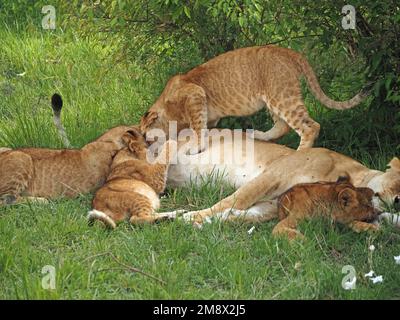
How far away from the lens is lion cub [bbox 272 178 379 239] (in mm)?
5711

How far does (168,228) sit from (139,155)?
102 cm

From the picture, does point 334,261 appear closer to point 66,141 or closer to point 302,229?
point 302,229

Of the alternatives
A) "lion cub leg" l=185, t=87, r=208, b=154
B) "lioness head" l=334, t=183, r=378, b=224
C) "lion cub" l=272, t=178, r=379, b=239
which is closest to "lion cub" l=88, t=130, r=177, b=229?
"lion cub leg" l=185, t=87, r=208, b=154

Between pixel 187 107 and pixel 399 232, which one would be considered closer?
pixel 399 232

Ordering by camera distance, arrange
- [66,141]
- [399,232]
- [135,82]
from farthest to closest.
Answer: [135,82] → [66,141] → [399,232]

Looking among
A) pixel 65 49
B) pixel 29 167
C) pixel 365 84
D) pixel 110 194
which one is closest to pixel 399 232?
pixel 365 84

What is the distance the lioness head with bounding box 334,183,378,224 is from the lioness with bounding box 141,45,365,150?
118 centimetres

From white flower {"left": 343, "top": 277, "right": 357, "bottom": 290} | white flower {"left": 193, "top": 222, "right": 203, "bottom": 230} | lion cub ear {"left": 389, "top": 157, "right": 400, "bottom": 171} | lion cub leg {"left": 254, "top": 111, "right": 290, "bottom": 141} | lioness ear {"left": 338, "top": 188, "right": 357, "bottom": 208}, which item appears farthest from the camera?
lion cub leg {"left": 254, "top": 111, "right": 290, "bottom": 141}

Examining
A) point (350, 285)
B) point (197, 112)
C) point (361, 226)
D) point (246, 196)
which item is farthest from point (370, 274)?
point (197, 112)

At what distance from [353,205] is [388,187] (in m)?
0.46

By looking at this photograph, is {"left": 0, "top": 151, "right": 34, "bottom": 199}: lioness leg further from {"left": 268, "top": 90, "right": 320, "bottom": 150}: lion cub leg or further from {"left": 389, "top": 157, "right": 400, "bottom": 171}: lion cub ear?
{"left": 389, "top": 157, "right": 400, "bottom": 171}: lion cub ear

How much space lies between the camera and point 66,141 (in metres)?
7.42

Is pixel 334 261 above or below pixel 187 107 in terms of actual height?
below

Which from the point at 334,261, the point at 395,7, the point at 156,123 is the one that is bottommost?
the point at 334,261
